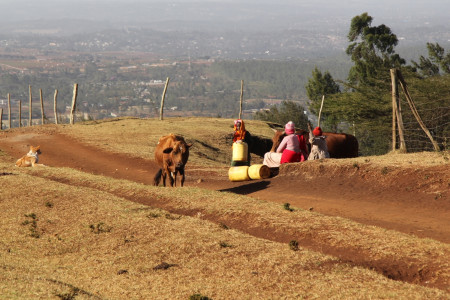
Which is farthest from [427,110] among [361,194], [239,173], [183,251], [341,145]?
[183,251]

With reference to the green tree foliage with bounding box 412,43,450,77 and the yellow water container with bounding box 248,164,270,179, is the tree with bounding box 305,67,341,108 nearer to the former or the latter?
the green tree foliage with bounding box 412,43,450,77

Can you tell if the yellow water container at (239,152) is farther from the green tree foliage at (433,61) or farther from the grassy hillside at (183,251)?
the green tree foliage at (433,61)

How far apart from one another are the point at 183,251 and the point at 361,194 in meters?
6.37

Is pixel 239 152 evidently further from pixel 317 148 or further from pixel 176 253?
pixel 176 253

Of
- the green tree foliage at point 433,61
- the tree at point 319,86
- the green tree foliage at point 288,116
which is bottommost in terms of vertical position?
the green tree foliage at point 288,116

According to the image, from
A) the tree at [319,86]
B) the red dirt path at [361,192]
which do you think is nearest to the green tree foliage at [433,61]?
the tree at [319,86]

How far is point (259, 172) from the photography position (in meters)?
18.2

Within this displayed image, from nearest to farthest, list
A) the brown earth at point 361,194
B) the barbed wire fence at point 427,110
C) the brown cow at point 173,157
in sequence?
1. the brown earth at point 361,194
2. the brown cow at point 173,157
3. the barbed wire fence at point 427,110

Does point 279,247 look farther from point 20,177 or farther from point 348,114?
point 348,114

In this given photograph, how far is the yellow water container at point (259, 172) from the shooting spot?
1827cm

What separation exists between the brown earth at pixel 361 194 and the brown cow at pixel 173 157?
1.18 m

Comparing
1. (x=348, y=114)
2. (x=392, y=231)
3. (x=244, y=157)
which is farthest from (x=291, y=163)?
(x=348, y=114)

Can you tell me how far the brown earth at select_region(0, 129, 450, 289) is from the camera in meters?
11.9

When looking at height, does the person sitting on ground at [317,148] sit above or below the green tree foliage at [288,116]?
above
